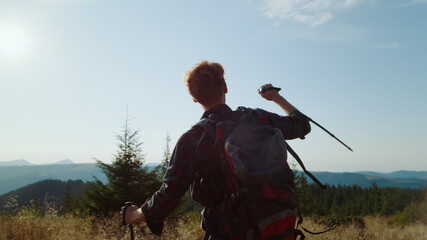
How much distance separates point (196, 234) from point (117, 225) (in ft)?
5.80

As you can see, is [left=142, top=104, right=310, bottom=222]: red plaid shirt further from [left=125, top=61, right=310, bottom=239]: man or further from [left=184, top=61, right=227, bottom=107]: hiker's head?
[left=184, top=61, right=227, bottom=107]: hiker's head

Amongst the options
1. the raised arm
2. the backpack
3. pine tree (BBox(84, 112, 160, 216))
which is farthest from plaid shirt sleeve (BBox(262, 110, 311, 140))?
pine tree (BBox(84, 112, 160, 216))

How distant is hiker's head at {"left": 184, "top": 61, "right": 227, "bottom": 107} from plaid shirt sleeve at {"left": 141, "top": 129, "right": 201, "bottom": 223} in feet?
1.01

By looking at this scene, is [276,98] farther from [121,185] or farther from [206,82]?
[121,185]

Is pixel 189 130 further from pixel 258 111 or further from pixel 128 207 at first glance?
pixel 128 207

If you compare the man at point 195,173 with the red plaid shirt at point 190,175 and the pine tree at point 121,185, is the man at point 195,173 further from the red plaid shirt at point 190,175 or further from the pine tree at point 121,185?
the pine tree at point 121,185

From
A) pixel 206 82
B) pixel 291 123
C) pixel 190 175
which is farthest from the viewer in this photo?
pixel 291 123

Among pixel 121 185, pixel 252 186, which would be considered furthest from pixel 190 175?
pixel 121 185

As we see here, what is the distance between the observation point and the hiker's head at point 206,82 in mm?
2037

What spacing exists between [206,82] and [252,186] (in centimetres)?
70

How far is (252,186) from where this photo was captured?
1.77 m

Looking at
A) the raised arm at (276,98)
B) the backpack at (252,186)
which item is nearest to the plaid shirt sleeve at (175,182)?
the backpack at (252,186)

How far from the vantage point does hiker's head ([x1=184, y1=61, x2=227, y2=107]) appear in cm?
204

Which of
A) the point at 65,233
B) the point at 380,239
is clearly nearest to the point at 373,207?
the point at 380,239
